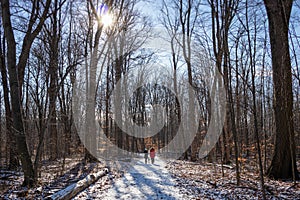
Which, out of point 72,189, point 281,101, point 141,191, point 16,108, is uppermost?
point 281,101

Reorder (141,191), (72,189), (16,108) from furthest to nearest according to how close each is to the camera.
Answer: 1. (16,108)
2. (141,191)
3. (72,189)

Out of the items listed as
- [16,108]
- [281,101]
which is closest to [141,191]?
[16,108]

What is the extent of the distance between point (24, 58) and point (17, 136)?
344 centimetres

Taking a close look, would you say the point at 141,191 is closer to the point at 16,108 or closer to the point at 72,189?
the point at 72,189

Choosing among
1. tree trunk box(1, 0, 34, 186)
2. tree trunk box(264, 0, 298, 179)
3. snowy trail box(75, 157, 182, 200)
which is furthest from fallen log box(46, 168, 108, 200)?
tree trunk box(264, 0, 298, 179)

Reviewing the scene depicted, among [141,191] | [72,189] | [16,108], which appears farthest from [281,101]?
[16,108]

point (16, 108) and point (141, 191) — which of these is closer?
point (141, 191)

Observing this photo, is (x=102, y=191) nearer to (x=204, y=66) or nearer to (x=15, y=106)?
(x=15, y=106)

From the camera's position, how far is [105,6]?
51.0 feet

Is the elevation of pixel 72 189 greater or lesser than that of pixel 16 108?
lesser

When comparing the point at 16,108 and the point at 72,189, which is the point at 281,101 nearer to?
the point at 72,189

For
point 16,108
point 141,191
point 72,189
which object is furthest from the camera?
point 16,108

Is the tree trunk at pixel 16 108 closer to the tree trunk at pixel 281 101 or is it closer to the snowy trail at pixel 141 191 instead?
the snowy trail at pixel 141 191

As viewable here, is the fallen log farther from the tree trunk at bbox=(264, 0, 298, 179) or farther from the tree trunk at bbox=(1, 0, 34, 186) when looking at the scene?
the tree trunk at bbox=(264, 0, 298, 179)
